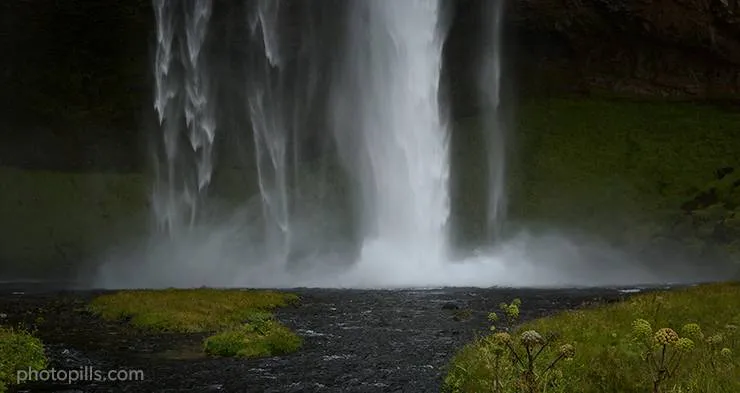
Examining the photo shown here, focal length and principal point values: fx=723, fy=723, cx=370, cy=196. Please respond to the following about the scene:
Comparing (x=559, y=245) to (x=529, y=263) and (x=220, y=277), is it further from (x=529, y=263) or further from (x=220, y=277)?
(x=220, y=277)

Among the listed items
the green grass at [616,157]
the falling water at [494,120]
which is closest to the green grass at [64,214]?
the falling water at [494,120]

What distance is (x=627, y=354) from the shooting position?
11.5m

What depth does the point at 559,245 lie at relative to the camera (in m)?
68.3

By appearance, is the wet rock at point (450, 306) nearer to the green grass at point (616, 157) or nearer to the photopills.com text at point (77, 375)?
the photopills.com text at point (77, 375)

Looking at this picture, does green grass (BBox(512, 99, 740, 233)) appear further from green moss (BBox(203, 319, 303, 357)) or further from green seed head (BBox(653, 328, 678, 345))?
green seed head (BBox(653, 328, 678, 345))

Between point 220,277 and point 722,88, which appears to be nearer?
point 220,277

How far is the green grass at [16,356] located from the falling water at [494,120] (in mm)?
56517

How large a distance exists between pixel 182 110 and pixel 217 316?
5050 centimetres

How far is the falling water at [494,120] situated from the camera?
7262 cm

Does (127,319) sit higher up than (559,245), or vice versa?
(559,245)

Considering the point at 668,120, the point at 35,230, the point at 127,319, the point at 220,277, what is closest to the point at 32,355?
the point at 127,319

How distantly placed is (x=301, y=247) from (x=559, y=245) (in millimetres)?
25597

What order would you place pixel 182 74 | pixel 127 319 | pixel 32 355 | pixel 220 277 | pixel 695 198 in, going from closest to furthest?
pixel 32 355 < pixel 127 319 < pixel 220 277 < pixel 695 198 < pixel 182 74

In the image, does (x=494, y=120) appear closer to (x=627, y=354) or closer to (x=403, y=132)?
(x=403, y=132)
